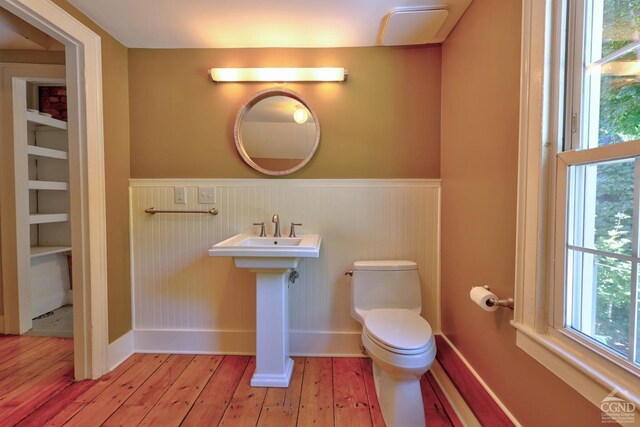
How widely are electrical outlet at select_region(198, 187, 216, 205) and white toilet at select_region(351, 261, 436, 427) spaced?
1.06 meters

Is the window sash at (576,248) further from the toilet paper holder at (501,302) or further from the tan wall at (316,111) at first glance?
the tan wall at (316,111)

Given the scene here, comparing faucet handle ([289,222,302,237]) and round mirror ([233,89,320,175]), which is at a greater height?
round mirror ([233,89,320,175])

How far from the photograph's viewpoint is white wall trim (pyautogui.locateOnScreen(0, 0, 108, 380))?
148 centimetres

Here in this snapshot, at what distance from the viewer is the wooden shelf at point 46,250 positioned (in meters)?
2.17

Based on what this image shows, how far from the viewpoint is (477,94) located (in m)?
1.34

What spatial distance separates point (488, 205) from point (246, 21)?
5.37 feet

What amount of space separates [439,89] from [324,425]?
2.04 metres

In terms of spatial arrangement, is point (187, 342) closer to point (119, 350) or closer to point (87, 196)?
point (119, 350)

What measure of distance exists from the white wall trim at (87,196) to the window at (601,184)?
7.17 feet

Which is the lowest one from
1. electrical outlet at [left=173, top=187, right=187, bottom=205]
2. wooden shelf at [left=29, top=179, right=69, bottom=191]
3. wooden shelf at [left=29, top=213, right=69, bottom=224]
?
wooden shelf at [left=29, top=213, right=69, bottom=224]

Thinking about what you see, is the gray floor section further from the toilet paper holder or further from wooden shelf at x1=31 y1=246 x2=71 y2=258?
the toilet paper holder

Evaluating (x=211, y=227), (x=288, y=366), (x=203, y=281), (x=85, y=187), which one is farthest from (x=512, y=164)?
(x=85, y=187)

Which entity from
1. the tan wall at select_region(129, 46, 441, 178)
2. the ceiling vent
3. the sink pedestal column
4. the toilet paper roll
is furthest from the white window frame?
the sink pedestal column

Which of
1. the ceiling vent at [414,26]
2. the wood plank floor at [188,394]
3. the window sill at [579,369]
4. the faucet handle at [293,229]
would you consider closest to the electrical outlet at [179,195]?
the faucet handle at [293,229]
